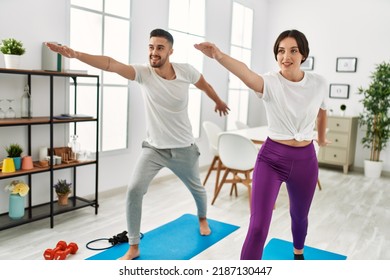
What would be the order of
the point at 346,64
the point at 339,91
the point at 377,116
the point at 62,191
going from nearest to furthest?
the point at 62,191
the point at 377,116
the point at 346,64
the point at 339,91

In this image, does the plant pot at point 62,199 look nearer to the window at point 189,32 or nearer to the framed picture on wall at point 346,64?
Result: the window at point 189,32

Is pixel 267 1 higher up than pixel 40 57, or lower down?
higher up

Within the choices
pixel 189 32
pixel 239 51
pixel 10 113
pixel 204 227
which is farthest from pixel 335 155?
pixel 10 113

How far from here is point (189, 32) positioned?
17.1 ft

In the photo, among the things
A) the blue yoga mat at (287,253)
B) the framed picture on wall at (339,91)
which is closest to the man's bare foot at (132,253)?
the blue yoga mat at (287,253)

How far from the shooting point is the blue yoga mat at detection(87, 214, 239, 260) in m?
2.75

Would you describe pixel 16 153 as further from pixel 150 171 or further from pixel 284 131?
pixel 284 131

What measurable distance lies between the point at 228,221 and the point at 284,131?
1.69 meters

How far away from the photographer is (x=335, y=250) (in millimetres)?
2984

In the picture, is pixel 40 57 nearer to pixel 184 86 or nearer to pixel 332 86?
pixel 184 86

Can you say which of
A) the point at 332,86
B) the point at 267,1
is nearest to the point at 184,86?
the point at 332,86
